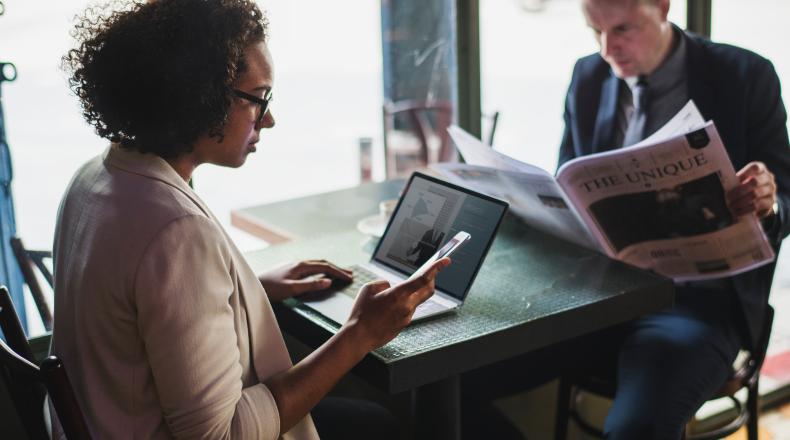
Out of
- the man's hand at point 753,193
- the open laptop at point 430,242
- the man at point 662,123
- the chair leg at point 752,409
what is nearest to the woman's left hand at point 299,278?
the open laptop at point 430,242

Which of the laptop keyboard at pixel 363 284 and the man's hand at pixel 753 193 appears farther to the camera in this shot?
the man's hand at pixel 753 193

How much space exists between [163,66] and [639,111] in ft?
3.69

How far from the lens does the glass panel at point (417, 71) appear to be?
2.37 metres

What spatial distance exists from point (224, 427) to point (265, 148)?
1.29 meters

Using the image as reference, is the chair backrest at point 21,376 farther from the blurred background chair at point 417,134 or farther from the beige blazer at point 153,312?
the blurred background chair at point 417,134

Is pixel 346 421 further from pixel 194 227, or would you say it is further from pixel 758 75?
pixel 758 75

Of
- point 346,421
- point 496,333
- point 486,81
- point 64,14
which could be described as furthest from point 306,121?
point 496,333

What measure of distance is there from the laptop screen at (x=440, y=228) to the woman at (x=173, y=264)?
16cm

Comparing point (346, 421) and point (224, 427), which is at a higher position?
point (224, 427)

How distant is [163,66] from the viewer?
1.05 metres

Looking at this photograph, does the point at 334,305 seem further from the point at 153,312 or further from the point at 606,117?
the point at 606,117

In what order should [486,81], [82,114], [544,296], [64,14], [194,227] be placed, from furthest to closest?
[486,81] → [64,14] → [544,296] → [82,114] → [194,227]

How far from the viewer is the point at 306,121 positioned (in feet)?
7.99

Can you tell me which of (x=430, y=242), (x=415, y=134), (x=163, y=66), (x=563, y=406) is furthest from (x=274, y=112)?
(x=415, y=134)
